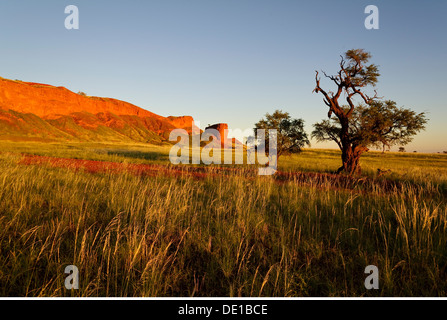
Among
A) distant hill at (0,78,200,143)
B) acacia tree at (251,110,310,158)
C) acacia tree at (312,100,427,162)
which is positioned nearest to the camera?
acacia tree at (312,100,427,162)

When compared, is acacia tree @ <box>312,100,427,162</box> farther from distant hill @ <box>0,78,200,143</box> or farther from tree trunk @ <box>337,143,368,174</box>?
distant hill @ <box>0,78,200,143</box>

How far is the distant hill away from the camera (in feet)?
273

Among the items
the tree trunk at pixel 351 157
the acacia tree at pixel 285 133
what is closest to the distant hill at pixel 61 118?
the acacia tree at pixel 285 133

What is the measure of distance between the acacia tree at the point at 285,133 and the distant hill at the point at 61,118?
8855 centimetres

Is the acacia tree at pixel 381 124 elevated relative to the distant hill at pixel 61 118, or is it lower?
lower

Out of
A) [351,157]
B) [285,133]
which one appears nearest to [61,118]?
[285,133]

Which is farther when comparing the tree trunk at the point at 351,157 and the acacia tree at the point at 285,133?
the acacia tree at the point at 285,133

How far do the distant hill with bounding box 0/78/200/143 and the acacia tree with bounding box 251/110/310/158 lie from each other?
8855 cm

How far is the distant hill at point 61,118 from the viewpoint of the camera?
83.2 metres

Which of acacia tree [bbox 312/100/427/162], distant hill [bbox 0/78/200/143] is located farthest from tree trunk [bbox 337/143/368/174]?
distant hill [bbox 0/78/200/143]

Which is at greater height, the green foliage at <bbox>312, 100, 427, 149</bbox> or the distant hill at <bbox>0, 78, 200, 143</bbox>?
the distant hill at <bbox>0, 78, 200, 143</bbox>

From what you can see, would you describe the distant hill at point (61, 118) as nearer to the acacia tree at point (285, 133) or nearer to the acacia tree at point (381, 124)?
the acacia tree at point (285, 133)

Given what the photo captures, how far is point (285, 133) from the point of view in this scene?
21578 millimetres
